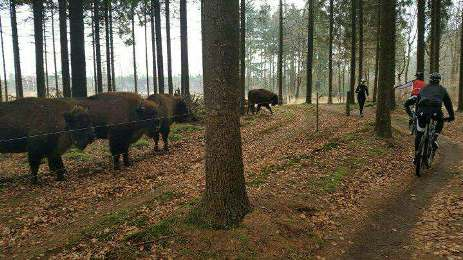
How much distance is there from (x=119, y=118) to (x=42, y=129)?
2.70 metres

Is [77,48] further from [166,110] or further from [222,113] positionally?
[222,113]

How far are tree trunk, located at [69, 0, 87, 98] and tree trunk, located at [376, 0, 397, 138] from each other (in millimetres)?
12347

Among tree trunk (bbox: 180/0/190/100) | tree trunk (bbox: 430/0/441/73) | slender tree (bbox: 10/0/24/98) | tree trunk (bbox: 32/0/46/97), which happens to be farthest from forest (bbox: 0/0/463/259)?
slender tree (bbox: 10/0/24/98)

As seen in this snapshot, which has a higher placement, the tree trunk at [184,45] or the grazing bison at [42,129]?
the tree trunk at [184,45]

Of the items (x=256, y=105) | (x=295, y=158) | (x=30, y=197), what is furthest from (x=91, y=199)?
(x=256, y=105)

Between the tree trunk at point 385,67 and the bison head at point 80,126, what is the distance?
1040 centimetres

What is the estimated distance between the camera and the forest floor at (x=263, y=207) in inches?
233

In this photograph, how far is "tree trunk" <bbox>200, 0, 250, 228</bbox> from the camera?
5.72 meters

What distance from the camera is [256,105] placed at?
92.2 ft

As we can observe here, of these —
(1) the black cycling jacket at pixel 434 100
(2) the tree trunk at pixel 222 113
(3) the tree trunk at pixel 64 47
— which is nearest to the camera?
(2) the tree trunk at pixel 222 113

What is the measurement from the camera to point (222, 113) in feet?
19.2

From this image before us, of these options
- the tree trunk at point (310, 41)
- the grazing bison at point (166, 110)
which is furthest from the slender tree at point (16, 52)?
the tree trunk at point (310, 41)

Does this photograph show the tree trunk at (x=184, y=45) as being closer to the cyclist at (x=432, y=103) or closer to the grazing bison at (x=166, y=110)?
the grazing bison at (x=166, y=110)

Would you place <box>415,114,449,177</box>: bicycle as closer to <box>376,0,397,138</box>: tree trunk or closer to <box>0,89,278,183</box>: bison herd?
<box>376,0,397,138</box>: tree trunk
